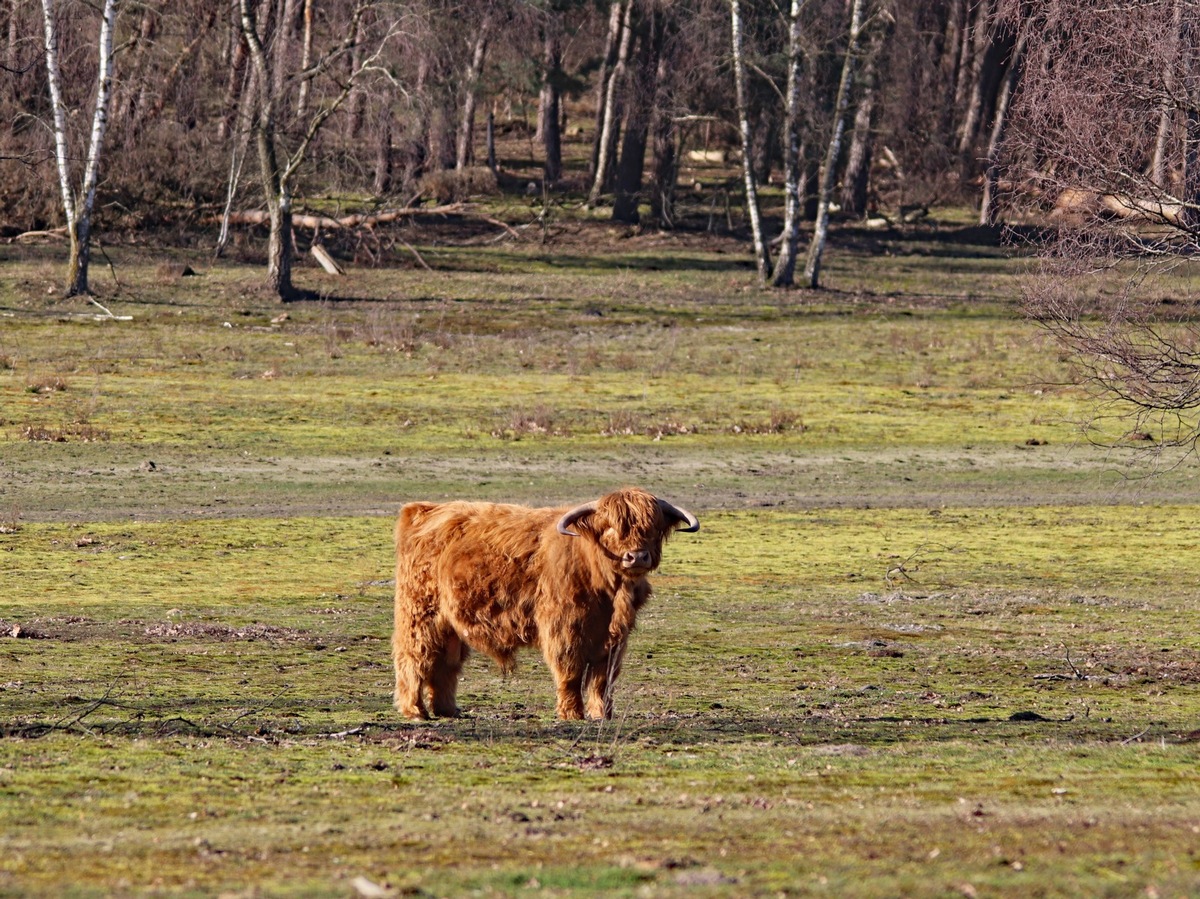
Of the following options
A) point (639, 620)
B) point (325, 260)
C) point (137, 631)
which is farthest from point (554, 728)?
point (325, 260)

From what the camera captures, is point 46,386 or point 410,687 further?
point 46,386

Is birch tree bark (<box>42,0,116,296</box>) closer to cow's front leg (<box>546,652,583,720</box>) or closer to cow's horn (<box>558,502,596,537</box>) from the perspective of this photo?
cow's horn (<box>558,502,596,537</box>)

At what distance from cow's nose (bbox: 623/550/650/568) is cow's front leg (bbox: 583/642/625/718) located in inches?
24.2

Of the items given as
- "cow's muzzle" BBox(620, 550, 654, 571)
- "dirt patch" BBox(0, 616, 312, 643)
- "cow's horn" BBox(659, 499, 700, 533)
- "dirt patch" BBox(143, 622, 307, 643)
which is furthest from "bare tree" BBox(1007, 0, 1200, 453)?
"dirt patch" BBox(0, 616, 312, 643)

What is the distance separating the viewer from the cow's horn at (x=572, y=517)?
10.3 meters

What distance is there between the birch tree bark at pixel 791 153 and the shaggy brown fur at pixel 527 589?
3562cm

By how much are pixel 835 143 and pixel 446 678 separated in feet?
123

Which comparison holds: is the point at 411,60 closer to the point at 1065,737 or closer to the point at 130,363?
the point at 130,363

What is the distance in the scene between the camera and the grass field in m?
6.61

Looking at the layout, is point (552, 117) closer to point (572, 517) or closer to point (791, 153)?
point (791, 153)

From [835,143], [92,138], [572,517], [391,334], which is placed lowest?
[391,334]

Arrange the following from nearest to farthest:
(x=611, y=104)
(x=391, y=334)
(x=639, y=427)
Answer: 1. (x=639, y=427)
2. (x=391, y=334)
3. (x=611, y=104)

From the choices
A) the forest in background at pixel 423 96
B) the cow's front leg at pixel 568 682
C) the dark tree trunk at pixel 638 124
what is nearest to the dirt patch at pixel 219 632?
the cow's front leg at pixel 568 682

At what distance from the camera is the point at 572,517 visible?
34.1 feet
